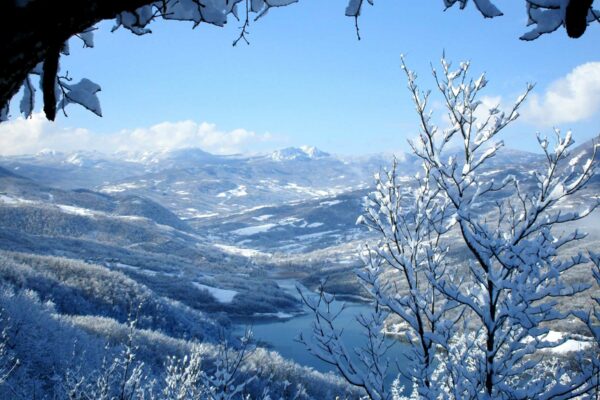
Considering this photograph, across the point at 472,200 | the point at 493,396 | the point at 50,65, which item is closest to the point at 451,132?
the point at 472,200

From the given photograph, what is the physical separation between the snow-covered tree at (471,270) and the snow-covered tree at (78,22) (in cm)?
427

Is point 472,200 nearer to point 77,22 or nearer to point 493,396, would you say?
point 493,396

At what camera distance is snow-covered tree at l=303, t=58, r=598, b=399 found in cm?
570

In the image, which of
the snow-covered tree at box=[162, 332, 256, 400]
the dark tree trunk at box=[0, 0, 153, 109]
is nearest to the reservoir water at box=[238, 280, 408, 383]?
the snow-covered tree at box=[162, 332, 256, 400]

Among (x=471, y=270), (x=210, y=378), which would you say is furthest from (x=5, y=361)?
(x=471, y=270)

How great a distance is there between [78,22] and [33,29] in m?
0.19

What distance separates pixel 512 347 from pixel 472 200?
198cm

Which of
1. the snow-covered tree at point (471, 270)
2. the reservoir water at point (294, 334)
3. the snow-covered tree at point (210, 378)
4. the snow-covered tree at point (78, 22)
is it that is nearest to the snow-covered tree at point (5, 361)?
the snow-covered tree at point (210, 378)

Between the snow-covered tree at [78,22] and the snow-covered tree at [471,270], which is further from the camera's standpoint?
the snow-covered tree at [471,270]

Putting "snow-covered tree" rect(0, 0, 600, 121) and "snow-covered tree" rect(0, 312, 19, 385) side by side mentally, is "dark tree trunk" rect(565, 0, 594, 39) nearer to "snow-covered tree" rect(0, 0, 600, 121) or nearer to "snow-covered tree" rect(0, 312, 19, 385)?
"snow-covered tree" rect(0, 0, 600, 121)

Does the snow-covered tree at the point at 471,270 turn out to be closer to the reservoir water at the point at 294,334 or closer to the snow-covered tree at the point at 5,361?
the snow-covered tree at the point at 5,361

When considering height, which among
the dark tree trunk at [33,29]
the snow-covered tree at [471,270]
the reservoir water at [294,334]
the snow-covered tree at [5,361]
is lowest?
the reservoir water at [294,334]

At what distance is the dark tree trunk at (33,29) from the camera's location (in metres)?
1.07

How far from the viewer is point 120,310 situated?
66125mm
